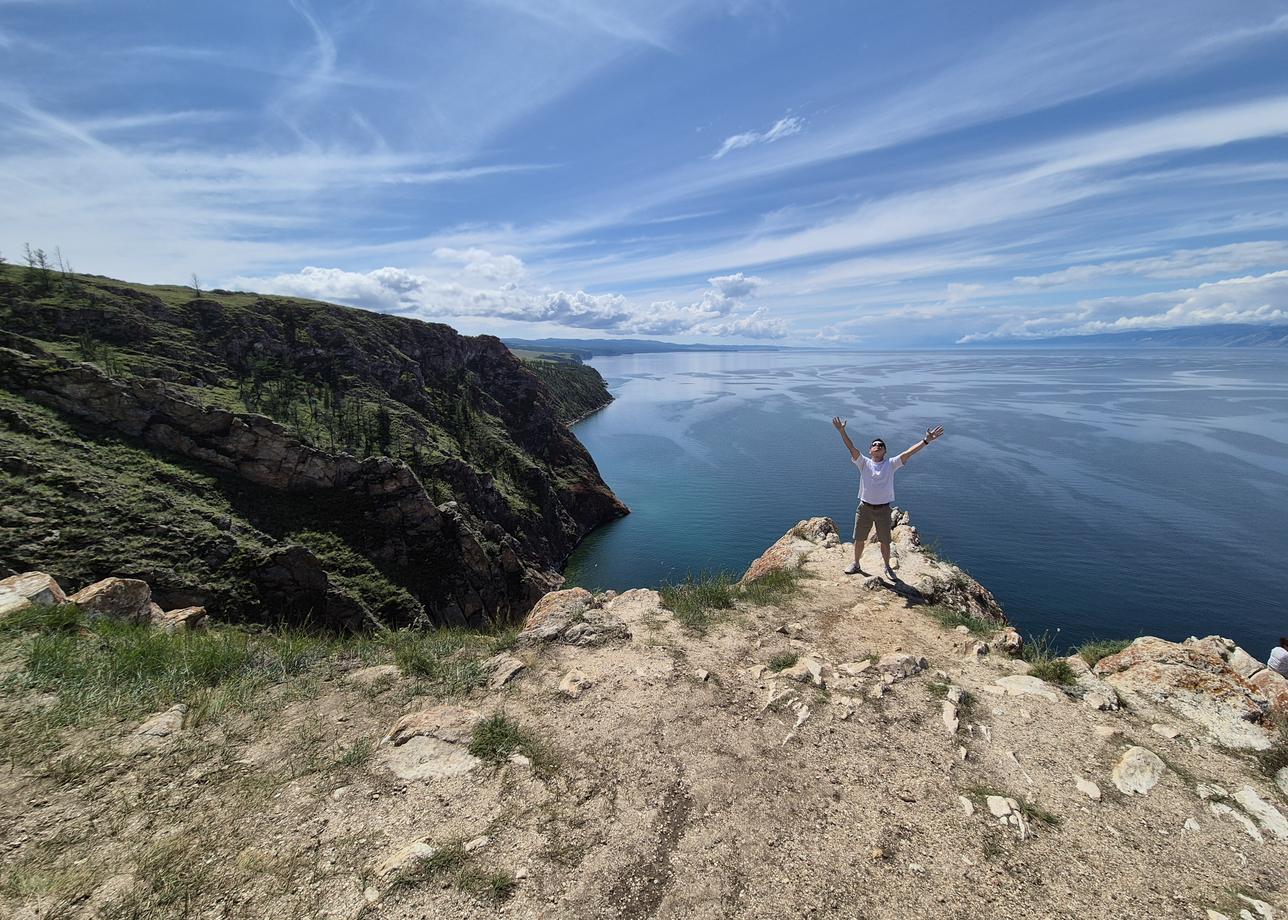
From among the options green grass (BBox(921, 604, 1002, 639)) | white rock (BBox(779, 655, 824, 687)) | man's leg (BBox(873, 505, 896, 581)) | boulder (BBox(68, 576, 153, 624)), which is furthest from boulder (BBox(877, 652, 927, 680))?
boulder (BBox(68, 576, 153, 624))

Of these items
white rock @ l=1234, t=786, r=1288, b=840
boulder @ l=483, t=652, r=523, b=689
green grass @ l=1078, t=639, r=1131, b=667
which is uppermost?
boulder @ l=483, t=652, r=523, b=689

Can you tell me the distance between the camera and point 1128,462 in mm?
68438

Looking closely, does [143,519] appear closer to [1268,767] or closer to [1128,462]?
[1268,767]

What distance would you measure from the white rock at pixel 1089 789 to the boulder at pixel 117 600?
581 inches

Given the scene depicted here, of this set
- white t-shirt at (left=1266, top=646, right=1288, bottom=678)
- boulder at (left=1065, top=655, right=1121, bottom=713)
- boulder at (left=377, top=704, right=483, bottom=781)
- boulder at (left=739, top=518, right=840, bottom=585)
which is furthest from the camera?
boulder at (left=739, top=518, right=840, bottom=585)

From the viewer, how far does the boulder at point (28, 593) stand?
7927 mm

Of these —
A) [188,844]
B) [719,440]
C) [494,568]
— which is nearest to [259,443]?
[494,568]

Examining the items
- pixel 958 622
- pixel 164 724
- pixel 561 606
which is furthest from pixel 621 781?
pixel 958 622

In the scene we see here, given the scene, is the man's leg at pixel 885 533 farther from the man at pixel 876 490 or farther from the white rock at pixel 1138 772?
the white rock at pixel 1138 772

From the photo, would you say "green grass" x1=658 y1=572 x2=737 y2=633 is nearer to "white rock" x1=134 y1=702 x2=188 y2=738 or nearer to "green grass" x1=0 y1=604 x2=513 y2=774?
"green grass" x1=0 y1=604 x2=513 y2=774

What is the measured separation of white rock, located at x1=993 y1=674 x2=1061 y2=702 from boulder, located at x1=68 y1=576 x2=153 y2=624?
49.4ft

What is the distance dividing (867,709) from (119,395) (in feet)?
150

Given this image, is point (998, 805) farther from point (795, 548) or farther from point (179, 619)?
point (179, 619)

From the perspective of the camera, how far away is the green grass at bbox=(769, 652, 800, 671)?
800 centimetres
